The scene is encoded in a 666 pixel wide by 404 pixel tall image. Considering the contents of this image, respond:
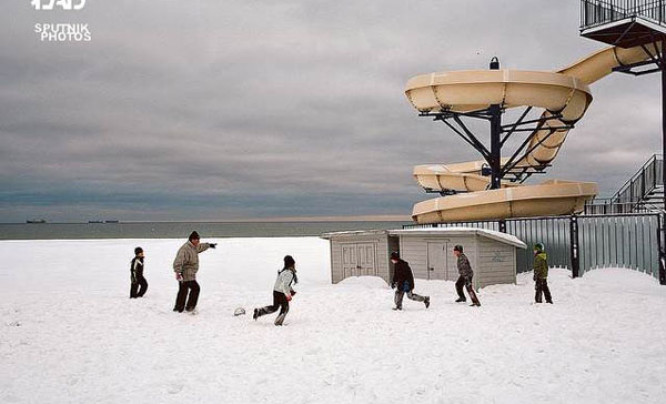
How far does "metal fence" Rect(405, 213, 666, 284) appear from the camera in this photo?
67.6 ft

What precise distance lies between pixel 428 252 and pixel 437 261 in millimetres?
564

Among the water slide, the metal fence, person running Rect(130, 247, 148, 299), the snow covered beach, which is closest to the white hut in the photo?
the snow covered beach

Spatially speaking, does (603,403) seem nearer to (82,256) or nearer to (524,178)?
(524,178)

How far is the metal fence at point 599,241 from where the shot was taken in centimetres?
2059

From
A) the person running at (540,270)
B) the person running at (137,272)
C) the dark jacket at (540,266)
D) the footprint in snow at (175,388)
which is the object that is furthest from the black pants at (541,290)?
the person running at (137,272)

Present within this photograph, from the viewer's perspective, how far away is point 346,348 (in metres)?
12.0

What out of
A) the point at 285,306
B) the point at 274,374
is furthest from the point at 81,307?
the point at 274,374

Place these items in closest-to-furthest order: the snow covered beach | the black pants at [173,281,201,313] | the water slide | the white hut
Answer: the snow covered beach
the black pants at [173,281,201,313]
the white hut
the water slide

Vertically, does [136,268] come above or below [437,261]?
above

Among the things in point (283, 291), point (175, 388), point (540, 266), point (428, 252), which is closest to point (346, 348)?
point (283, 291)

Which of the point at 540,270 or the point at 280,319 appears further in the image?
the point at 540,270

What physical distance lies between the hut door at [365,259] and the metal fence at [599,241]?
6.31 m

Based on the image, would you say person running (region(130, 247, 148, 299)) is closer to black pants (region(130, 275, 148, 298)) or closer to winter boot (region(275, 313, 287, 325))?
black pants (region(130, 275, 148, 298))

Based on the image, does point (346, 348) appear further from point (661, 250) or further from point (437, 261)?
point (661, 250)
